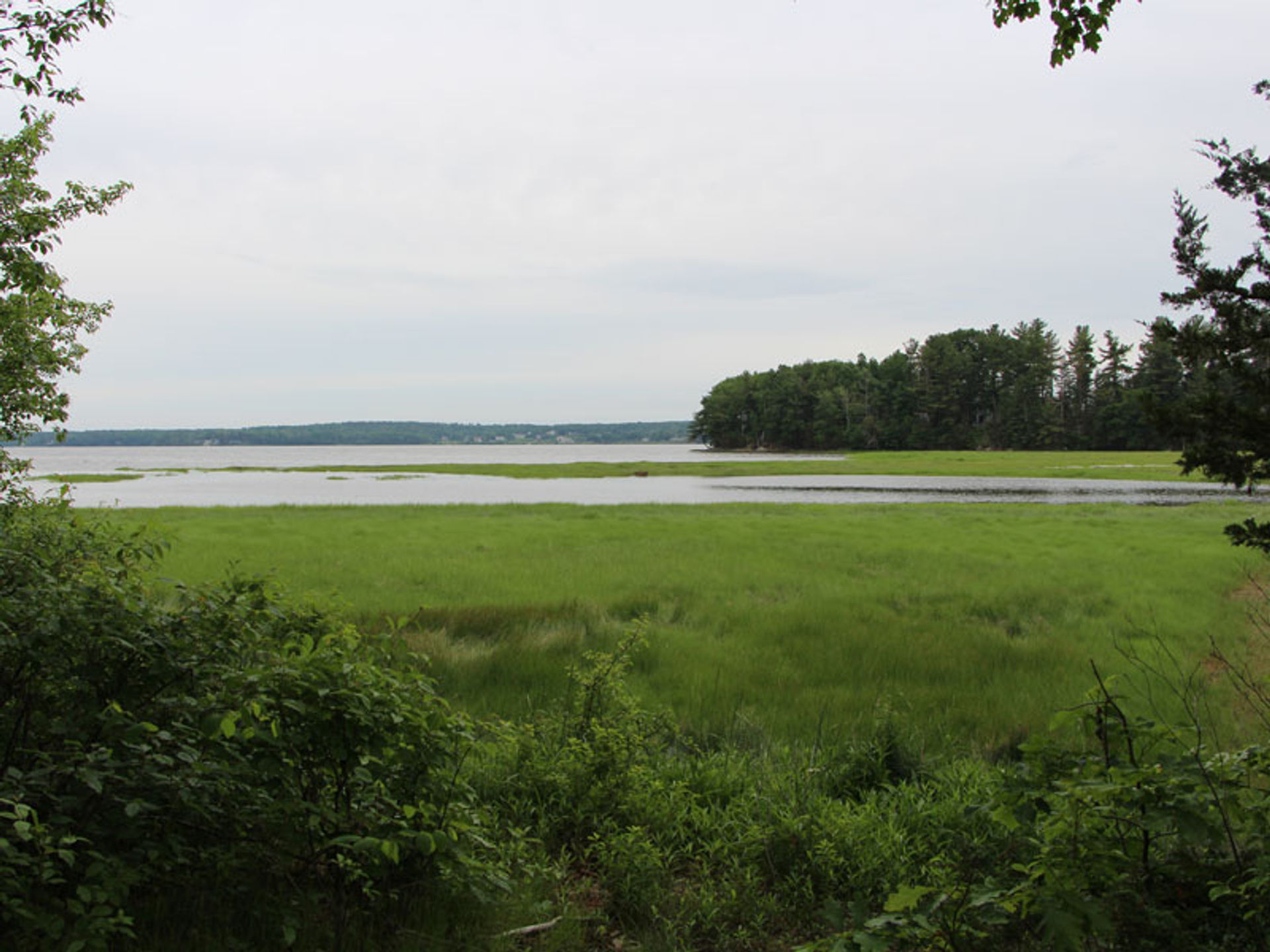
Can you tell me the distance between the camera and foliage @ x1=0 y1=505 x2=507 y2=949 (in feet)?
11.2

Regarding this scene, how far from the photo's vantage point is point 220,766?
3.51 meters

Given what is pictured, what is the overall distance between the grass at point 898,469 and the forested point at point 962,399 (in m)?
19.7

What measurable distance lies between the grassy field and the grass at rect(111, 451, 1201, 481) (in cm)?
4348

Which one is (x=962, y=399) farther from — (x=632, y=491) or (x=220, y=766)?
(x=220, y=766)

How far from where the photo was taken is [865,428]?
151m

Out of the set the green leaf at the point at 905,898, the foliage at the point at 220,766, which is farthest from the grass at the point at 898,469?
the green leaf at the point at 905,898

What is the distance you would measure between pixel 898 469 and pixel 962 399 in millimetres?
73003

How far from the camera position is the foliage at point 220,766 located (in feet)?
11.2

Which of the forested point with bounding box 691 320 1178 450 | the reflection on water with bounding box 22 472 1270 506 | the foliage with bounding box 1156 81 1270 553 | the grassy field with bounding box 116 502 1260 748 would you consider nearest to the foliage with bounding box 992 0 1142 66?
the foliage with bounding box 1156 81 1270 553

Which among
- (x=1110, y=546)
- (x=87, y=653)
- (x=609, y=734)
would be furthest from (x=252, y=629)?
(x=1110, y=546)

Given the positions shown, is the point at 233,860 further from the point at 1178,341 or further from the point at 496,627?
the point at 496,627

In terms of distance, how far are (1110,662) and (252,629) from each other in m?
10.6

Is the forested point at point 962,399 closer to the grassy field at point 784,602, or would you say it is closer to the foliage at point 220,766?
the grassy field at point 784,602

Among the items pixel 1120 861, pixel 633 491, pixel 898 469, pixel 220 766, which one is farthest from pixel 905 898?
pixel 898 469
